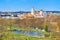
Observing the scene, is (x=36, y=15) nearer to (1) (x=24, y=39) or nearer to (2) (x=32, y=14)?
(2) (x=32, y=14)

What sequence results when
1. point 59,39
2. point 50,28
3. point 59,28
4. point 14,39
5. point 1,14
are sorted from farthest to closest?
point 1,14
point 50,28
point 59,28
point 59,39
point 14,39

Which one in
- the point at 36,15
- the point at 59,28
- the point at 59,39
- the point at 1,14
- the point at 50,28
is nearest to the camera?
the point at 59,39

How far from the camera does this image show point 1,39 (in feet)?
16.2

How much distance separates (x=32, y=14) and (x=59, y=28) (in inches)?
269

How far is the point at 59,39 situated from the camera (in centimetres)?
527

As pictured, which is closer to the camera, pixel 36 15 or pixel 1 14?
pixel 36 15

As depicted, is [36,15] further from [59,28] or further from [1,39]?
[1,39]

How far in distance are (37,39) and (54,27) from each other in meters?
2.64

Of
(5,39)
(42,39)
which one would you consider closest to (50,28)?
(42,39)

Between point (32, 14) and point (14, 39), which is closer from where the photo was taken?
point (14, 39)

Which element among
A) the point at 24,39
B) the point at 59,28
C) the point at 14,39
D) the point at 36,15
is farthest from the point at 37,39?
the point at 36,15

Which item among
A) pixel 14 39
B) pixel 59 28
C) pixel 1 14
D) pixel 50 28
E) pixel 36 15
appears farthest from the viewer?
pixel 1 14

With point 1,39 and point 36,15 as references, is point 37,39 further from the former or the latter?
point 36,15

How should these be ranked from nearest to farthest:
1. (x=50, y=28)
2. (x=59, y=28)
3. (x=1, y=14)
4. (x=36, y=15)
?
(x=59, y=28) → (x=50, y=28) → (x=36, y=15) → (x=1, y=14)
